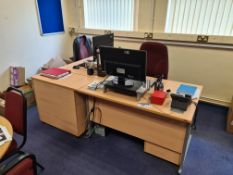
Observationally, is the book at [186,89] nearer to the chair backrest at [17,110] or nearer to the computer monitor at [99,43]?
the computer monitor at [99,43]

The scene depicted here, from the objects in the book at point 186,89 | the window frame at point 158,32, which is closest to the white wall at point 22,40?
the window frame at point 158,32

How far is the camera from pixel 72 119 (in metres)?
2.16

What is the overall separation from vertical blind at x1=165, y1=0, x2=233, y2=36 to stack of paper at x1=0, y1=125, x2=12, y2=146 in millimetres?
2750

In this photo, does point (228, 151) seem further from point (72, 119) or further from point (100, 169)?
point (72, 119)

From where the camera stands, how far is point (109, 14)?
3.59 meters

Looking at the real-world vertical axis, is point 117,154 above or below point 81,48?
below

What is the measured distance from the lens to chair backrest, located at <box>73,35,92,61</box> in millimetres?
2941

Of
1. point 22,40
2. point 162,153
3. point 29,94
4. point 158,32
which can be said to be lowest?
point 162,153

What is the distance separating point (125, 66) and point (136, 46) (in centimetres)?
183

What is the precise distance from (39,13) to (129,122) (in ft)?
9.24

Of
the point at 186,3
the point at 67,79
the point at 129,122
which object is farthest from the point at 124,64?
the point at 186,3

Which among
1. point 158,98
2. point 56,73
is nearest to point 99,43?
point 56,73

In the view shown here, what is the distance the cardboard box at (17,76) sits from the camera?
302 centimetres

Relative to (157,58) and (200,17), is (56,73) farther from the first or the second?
(200,17)
